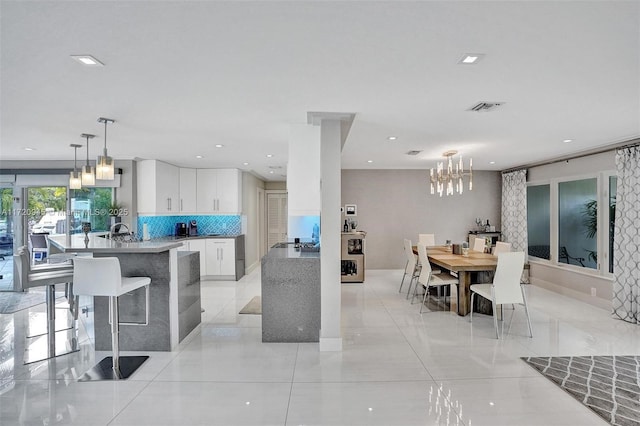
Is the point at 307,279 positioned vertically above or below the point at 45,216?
below

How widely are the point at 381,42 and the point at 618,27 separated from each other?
4.07 ft

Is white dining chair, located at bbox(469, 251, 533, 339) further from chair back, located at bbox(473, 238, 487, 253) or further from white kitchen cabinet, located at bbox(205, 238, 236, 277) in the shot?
white kitchen cabinet, located at bbox(205, 238, 236, 277)

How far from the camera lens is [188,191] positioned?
7367 mm

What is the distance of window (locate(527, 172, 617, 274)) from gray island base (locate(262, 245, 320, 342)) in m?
4.58

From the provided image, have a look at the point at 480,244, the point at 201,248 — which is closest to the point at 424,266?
the point at 480,244

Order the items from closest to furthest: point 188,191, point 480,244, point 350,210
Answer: point 480,244, point 188,191, point 350,210

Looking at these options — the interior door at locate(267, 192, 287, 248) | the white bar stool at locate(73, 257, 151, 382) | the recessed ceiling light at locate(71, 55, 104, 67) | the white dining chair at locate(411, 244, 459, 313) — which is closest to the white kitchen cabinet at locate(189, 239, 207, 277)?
the interior door at locate(267, 192, 287, 248)

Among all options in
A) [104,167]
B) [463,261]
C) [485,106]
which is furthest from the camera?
[463,261]

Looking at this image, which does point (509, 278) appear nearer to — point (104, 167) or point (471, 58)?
point (471, 58)

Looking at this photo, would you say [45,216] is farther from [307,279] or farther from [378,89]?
[378,89]

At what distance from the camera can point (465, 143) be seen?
4.91m

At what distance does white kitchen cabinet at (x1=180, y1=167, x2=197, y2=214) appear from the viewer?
24.0ft

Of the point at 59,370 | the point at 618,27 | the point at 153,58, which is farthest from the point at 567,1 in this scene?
the point at 59,370

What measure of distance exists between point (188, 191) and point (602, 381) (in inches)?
277
